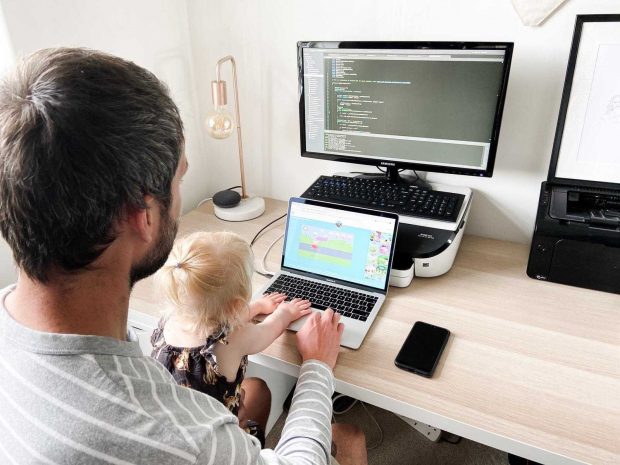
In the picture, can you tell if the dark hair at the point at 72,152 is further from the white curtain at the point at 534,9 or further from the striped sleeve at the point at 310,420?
the white curtain at the point at 534,9

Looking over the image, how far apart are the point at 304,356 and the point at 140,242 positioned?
45 cm

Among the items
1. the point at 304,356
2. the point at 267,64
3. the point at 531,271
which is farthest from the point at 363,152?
the point at 304,356

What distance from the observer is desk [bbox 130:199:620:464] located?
79 centimetres

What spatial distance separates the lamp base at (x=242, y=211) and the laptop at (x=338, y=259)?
347 millimetres

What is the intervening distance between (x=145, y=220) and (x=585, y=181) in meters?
1.06

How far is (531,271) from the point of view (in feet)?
3.84

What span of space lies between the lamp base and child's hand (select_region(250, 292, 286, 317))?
476 mm

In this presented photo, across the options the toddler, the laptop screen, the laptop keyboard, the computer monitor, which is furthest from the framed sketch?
the toddler

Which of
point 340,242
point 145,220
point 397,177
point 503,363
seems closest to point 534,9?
point 397,177

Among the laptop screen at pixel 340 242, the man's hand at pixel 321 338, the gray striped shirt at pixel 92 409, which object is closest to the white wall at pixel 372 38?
the laptop screen at pixel 340 242

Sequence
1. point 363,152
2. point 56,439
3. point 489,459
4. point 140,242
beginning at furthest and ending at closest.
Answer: point 489,459 → point 363,152 → point 140,242 → point 56,439

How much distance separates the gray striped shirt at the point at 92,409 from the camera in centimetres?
52

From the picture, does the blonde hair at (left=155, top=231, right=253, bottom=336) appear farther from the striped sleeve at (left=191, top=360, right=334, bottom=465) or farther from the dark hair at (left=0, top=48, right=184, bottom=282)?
the dark hair at (left=0, top=48, right=184, bottom=282)

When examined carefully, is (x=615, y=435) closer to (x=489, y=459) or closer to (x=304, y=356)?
(x=304, y=356)
